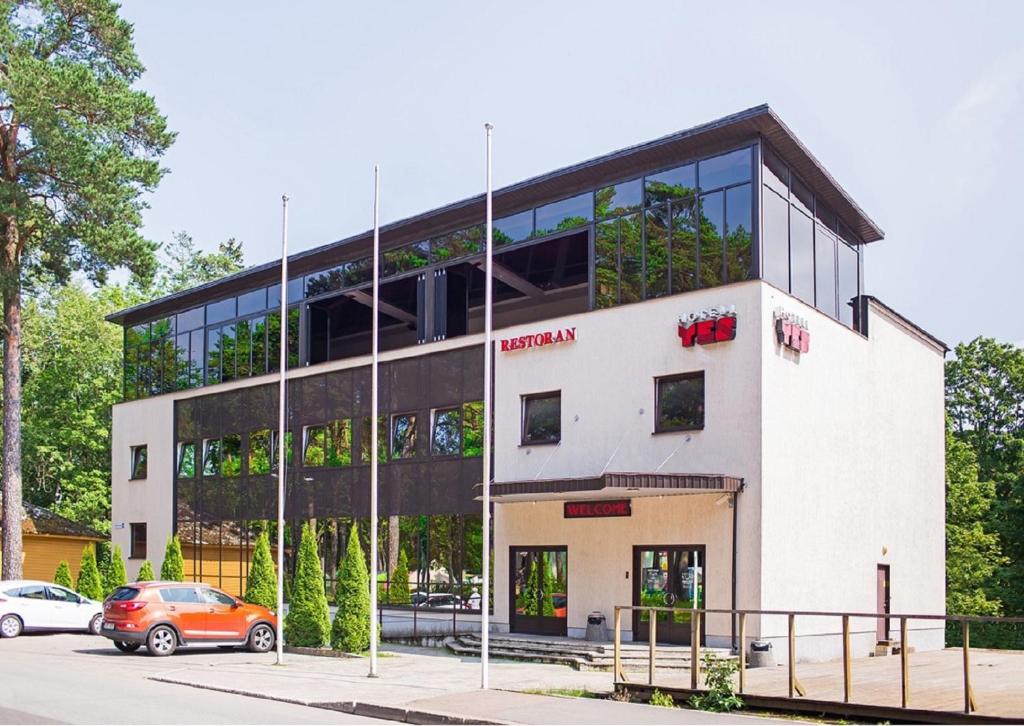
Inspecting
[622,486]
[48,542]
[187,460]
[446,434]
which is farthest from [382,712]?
[48,542]

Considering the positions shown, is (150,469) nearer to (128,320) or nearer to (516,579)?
(128,320)

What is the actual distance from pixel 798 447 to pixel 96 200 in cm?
2281

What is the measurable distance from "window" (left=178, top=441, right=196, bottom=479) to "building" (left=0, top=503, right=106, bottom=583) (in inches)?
264

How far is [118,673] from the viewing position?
19.5m

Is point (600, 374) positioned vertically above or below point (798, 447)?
above

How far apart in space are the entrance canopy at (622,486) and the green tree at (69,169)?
1866 cm

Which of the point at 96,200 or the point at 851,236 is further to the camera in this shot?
the point at 96,200

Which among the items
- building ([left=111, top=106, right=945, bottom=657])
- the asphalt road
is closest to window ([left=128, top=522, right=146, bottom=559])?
building ([left=111, top=106, right=945, bottom=657])

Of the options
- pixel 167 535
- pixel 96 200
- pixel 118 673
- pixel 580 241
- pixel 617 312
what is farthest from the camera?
pixel 167 535

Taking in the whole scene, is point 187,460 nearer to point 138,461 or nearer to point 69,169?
point 138,461

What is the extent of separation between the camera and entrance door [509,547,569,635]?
82.0ft

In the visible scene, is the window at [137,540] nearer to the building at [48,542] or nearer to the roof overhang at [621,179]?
the building at [48,542]

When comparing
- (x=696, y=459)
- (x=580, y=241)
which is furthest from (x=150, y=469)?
(x=696, y=459)

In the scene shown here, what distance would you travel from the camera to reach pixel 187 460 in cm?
3759
